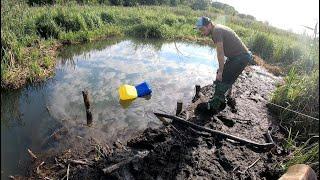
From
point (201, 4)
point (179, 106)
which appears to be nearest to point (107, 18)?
point (179, 106)

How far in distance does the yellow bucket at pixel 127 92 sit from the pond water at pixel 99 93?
17cm

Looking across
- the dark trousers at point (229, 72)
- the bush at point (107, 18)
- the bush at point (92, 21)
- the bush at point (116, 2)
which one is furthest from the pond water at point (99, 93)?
the bush at point (116, 2)

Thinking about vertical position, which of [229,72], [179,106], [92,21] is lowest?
[179,106]

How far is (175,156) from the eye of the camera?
473 cm

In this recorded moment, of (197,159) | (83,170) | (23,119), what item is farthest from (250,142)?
(23,119)

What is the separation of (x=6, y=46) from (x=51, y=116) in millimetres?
2685

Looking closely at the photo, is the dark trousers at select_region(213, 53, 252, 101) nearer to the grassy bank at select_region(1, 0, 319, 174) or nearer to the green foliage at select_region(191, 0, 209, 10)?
the grassy bank at select_region(1, 0, 319, 174)

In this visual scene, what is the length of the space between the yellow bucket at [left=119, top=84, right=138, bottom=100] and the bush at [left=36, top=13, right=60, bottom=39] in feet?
18.0

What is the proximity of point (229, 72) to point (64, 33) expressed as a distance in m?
7.90

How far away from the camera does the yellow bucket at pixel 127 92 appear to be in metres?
7.17

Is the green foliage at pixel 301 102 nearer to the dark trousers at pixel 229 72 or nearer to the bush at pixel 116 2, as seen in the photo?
the dark trousers at pixel 229 72

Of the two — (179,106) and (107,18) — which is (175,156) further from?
(107,18)

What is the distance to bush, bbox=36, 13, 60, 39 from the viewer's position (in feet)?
37.7

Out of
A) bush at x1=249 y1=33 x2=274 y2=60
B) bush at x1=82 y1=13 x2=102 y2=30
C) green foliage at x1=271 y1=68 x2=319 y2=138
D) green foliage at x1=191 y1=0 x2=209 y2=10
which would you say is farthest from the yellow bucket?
green foliage at x1=191 y1=0 x2=209 y2=10
